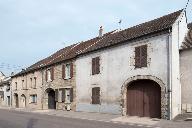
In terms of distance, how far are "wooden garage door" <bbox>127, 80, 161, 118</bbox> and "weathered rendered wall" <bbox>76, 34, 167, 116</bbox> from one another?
2.51 feet

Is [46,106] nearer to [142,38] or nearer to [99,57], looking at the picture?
[99,57]

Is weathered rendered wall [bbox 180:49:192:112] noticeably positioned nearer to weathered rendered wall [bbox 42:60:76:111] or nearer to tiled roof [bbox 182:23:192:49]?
tiled roof [bbox 182:23:192:49]

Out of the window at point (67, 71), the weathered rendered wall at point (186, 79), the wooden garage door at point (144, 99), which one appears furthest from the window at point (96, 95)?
the weathered rendered wall at point (186, 79)

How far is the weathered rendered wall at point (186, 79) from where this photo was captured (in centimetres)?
2045

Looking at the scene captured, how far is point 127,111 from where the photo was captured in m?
23.5

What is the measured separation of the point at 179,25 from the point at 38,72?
72.4 ft

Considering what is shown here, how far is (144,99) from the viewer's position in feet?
73.0

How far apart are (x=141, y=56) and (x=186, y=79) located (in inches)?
135

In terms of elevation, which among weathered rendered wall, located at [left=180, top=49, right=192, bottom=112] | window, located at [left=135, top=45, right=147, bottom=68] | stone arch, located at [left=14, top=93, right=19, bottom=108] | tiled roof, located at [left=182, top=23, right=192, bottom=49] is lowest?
stone arch, located at [left=14, top=93, right=19, bottom=108]

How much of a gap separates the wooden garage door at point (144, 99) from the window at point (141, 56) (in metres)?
1.25

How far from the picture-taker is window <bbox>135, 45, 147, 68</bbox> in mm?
21859

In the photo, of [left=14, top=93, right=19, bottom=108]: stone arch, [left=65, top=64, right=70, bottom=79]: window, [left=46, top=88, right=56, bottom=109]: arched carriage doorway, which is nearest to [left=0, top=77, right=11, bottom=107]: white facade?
[left=14, top=93, right=19, bottom=108]: stone arch

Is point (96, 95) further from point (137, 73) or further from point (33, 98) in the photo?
point (33, 98)

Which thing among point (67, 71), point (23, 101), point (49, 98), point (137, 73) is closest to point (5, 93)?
point (23, 101)
